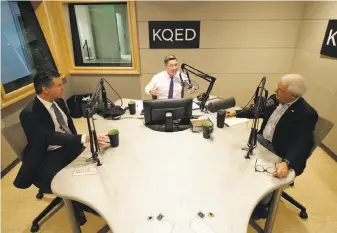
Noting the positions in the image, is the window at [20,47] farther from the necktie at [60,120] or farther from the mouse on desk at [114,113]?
the mouse on desk at [114,113]

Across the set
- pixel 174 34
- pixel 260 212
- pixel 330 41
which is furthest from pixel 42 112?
pixel 330 41

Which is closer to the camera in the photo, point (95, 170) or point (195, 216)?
point (195, 216)

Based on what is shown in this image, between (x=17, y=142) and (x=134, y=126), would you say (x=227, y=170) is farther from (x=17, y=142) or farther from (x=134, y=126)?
(x=17, y=142)

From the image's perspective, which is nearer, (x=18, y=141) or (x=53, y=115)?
(x=18, y=141)

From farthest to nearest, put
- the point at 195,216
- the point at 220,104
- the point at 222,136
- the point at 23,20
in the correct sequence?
the point at 23,20 < the point at 220,104 < the point at 222,136 < the point at 195,216

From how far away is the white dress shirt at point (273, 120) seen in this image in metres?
1.90

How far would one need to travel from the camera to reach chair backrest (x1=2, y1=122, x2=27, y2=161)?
1.66m

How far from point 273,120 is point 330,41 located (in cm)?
174

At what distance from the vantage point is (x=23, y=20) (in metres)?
3.26

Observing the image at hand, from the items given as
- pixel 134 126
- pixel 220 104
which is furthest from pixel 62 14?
pixel 220 104

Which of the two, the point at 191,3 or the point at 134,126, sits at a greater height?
the point at 191,3

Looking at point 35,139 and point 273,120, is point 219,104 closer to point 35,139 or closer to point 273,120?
point 273,120

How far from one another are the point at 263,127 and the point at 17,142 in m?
Answer: 2.13

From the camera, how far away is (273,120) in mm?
2012
